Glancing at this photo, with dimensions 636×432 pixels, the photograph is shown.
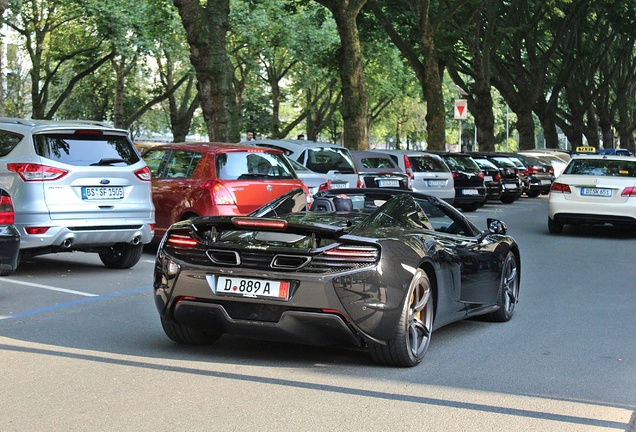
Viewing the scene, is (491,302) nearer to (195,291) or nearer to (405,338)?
(405,338)

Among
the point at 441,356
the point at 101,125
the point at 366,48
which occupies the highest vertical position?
the point at 366,48

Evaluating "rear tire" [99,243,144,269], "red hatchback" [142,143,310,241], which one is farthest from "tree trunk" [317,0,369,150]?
"rear tire" [99,243,144,269]

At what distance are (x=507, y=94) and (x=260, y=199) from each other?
3673cm

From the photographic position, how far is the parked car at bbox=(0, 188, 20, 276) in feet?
31.3

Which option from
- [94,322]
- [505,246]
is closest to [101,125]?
[94,322]

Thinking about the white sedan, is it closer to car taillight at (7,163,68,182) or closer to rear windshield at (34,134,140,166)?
rear windshield at (34,134,140,166)

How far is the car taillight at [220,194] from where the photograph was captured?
13523mm

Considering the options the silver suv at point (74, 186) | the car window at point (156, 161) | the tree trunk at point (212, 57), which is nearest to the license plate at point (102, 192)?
the silver suv at point (74, 186)

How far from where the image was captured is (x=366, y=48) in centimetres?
4766

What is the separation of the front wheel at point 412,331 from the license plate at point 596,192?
11.9 m

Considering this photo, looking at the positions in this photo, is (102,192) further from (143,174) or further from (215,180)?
(215,180)

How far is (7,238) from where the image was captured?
956 centimetres

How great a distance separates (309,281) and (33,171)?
5.76 metres

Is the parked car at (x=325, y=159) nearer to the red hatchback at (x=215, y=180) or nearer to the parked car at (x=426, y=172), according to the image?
the red hatchback at (x=215, y=180)
